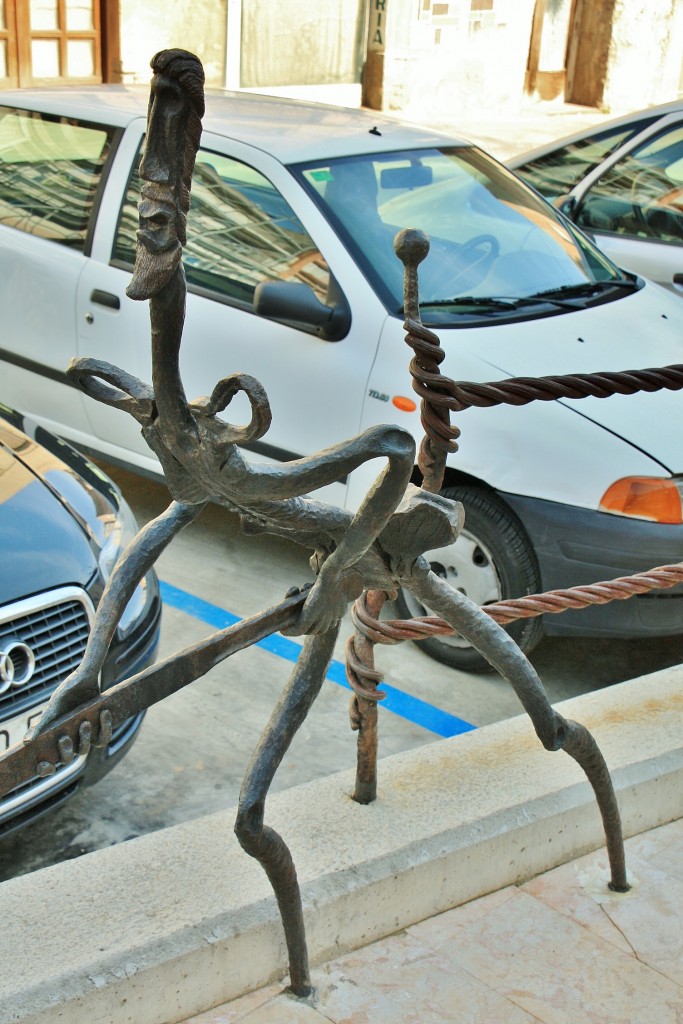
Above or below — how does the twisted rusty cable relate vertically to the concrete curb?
above

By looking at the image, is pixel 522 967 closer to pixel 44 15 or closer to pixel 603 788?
pixel 603 788

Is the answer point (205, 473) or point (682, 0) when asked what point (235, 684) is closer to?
point (205, 473)

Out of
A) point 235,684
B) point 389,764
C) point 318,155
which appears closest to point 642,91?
point 318,155

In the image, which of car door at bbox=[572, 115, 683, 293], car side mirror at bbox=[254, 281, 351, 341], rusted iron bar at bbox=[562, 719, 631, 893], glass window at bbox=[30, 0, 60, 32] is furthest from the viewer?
glass window at bbox=[30, 0, 60, 32]

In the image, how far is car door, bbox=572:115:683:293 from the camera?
605cm

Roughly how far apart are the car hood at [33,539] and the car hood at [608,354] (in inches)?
58.8

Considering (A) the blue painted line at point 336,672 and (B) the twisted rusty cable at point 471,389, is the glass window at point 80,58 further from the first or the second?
(B) the twisted rusty cable at point 471,389

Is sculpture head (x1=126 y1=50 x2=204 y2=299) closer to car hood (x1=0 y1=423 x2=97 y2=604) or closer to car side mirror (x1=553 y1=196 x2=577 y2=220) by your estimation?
car hood (x1=0 y1=423 x2=97 y2=604)

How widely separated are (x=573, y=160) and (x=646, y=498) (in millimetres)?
3409

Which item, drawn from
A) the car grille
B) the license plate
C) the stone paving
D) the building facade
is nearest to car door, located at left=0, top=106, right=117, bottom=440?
the car grille

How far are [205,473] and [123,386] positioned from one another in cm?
14

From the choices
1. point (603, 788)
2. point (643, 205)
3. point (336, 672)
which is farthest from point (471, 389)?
point (643, 205)

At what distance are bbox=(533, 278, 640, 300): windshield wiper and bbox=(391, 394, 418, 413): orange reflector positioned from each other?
77 centimetres

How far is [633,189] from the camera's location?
20.5 ft
